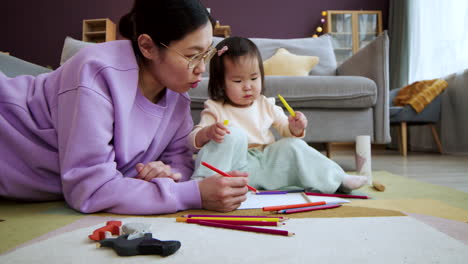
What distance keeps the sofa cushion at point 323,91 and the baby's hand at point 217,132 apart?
34.1 inches

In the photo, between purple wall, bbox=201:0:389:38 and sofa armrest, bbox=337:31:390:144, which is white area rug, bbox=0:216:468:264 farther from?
purple wall, bbox=201:0:389:38

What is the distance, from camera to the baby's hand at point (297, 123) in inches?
43.8

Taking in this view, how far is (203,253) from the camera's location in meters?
0.51

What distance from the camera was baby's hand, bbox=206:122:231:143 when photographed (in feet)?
3.12

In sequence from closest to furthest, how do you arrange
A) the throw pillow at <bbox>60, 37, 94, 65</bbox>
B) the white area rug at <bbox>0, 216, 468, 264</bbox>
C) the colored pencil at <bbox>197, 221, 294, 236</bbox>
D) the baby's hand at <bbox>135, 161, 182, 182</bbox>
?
1. the white area rug at <bbox>0, 216, 468, 264</bbox>
2. the colored pencil at <bbox>197, 221, 294, 236</bbox>
3. the baby's hand at <bbox>135, 161, 182, 182</bbox>
4. the throw pillow at <bbox>60, 37, 94, 65</bbox>

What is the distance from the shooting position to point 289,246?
53 cm

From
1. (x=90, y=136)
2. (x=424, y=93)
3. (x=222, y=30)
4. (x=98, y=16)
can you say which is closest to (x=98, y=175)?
(x=90, y=136)

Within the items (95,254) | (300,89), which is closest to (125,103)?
(95,254)

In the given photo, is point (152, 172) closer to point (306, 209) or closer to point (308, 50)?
point (306, 209)

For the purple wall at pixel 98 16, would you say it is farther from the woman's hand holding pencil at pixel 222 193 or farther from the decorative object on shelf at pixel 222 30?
the woman's hand holding pencil at pixel 222 193

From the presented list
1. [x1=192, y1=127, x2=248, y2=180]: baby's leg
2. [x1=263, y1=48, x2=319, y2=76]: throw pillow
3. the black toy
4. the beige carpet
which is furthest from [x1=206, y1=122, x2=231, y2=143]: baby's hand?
[x1=263, y1=48, x2=319, y2=76]: throw pillow

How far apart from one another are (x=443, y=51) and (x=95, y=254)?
139 inches

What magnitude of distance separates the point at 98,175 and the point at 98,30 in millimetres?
4293

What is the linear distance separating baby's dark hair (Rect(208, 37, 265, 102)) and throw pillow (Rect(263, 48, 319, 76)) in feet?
3.55
